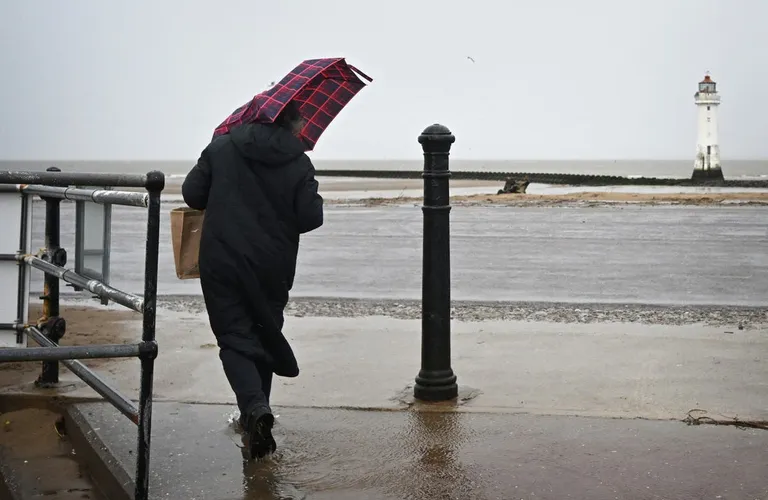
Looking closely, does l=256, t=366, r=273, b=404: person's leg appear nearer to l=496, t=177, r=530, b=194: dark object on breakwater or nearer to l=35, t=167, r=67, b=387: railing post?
l=35, t=167, r=67, b=387: railing post

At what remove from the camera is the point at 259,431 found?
165 inches

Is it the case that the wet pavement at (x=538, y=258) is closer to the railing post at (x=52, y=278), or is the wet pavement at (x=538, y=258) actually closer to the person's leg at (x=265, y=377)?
the railing post at (x=52, y=278)

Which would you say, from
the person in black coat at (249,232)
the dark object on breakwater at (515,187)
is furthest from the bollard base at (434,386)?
the dark object on breakwater at (515,187)

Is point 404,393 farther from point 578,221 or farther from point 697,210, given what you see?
point 697,210

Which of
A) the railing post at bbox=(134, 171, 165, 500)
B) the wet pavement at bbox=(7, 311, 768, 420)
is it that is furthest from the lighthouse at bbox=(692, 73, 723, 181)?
the railing post at bbox=(134, 171, 165, 500)

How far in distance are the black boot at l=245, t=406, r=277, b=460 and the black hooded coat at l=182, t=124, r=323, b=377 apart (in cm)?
29

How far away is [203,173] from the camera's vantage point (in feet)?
14.3

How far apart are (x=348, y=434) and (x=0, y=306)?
87.5 inches

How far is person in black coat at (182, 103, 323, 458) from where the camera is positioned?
4281 millimetres

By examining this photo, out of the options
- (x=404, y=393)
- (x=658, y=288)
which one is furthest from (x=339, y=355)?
(x=658, y=288)

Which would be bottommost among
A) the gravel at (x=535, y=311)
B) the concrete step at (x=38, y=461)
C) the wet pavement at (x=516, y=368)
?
the concrete step at (x=38, y=461)

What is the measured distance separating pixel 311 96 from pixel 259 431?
5.32 ft

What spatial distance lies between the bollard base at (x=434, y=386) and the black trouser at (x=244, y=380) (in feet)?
3.95

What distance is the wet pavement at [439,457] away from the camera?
3910mm
